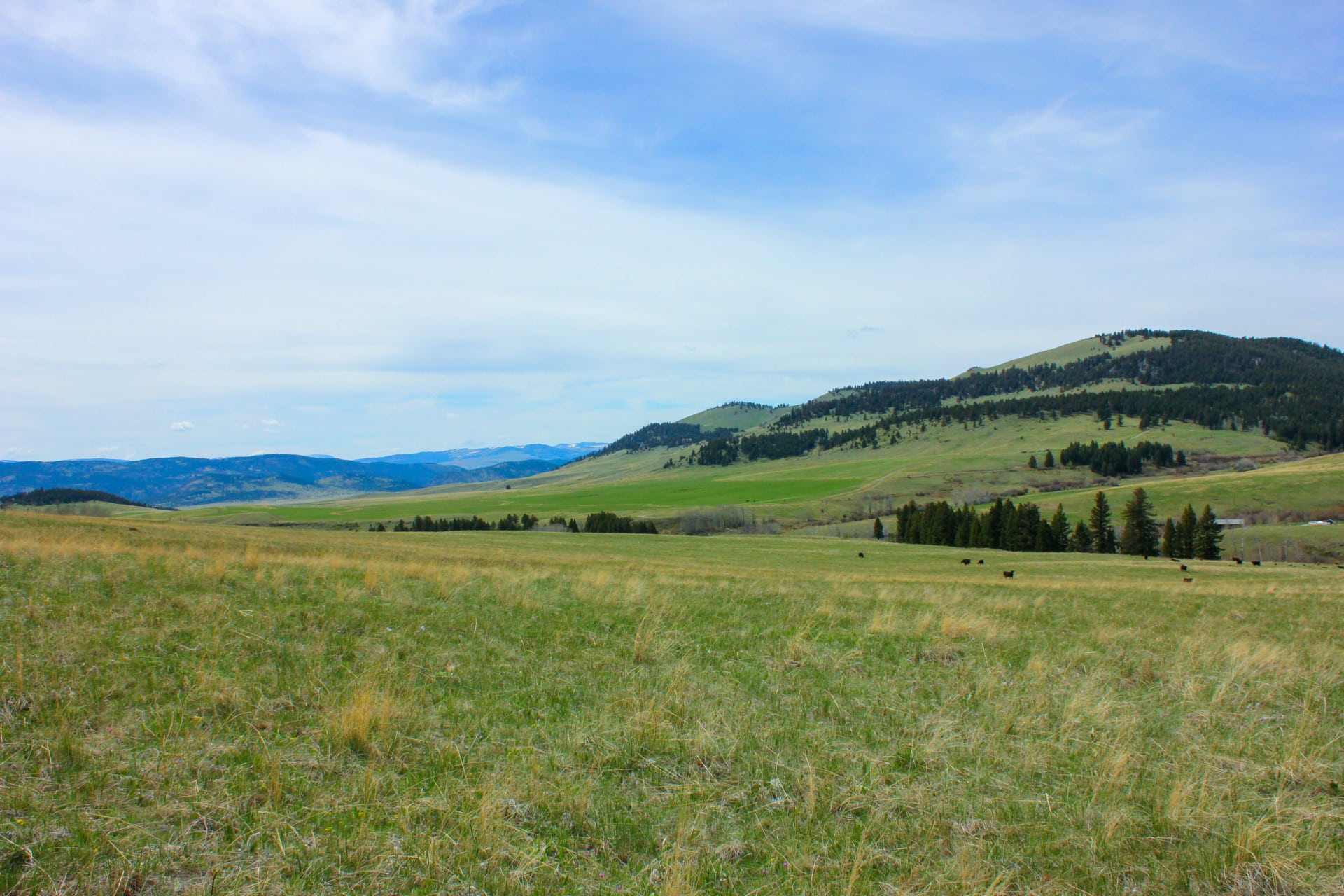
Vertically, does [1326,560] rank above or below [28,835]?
below

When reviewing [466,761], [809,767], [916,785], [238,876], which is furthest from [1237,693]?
[238,876]

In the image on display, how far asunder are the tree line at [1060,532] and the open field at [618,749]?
253 feet

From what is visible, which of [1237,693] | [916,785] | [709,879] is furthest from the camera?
[1237,693]

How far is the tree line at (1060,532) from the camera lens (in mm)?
80625

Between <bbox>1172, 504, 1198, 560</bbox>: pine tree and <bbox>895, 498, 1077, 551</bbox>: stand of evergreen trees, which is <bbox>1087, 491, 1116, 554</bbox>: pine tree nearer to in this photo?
<bbox>895, 498, 1077, 551</bbox>: stand of evergreen trees

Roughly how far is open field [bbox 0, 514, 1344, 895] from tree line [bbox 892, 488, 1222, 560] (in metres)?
77.1

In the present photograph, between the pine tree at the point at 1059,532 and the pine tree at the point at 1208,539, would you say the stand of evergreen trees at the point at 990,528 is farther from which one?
the pine tree at the point at 1208,539

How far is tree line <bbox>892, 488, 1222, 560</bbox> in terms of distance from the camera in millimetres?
80625

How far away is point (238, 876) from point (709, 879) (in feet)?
9.80

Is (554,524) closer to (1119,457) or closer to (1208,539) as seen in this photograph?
(1208,539)

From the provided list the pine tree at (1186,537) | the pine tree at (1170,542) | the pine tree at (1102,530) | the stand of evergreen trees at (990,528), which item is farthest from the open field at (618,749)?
the pine tree at (1102,530)

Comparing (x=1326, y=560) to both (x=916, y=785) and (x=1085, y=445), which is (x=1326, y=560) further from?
(x=1085, y=445)

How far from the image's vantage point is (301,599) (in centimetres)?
1062

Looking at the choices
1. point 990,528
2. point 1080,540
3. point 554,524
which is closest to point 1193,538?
point 1080,540
